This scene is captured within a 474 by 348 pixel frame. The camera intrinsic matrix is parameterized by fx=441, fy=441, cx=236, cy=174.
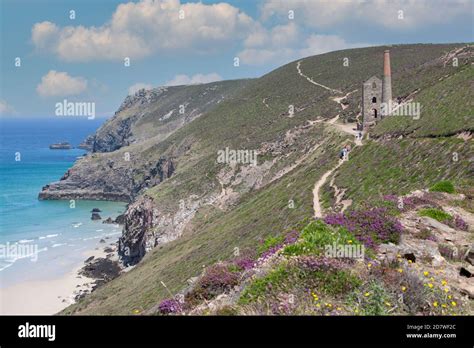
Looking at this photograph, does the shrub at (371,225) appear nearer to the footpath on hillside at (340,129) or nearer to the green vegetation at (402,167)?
the green vegetation at (402,167)

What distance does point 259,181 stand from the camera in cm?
5847

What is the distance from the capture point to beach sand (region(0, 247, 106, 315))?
48.2 meters

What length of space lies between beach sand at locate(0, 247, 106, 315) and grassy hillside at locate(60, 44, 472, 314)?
7.69 m

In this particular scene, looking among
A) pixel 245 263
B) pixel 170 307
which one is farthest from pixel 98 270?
pixel 170 307

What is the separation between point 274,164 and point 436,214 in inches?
1858

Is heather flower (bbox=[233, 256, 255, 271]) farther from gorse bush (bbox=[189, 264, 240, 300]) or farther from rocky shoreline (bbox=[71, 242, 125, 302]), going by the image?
rocky shoreline (bbox=[71, 242, 125, 302])

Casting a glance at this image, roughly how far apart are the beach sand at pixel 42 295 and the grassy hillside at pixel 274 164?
769cm

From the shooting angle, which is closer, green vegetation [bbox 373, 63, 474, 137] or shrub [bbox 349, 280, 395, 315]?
shrub [bbox 349, 280, 395, 315]

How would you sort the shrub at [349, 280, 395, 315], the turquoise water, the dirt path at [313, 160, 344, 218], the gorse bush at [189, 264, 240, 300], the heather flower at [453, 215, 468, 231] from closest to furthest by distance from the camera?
1. the shrub at [349, 280, 395, 315]
2. the gorse bush at [189, 264, 240, 300]
3. the heather flower at [453, 215, 468, 231]
4. the dirt path at [313, 160, 344, 218]
5. the turquoise water

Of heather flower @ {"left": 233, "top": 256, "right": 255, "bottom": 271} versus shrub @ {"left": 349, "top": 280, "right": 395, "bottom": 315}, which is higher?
shrub @ {"left": 349, "top": 280, "right": 395, "bottom": 315}

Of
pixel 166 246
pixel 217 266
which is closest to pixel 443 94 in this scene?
pixel 166 246

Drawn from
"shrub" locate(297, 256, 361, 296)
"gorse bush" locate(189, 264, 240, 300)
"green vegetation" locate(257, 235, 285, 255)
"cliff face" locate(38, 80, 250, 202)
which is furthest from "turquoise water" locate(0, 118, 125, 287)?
"shrub" locate(297, 256, 361, 296)

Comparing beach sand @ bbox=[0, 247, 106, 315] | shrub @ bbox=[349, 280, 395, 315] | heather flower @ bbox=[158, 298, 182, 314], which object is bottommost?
beach sand @ bbox=[0, 247, 106, 315]
